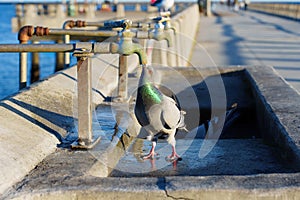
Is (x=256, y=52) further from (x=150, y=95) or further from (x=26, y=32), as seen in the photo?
(x=150, y=95)

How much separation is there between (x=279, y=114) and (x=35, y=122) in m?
2.72

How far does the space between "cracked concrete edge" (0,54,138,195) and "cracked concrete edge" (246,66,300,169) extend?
7.38 feet

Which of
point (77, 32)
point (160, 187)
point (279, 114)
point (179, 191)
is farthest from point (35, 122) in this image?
point (279, 114)

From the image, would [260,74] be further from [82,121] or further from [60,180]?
[60,180]

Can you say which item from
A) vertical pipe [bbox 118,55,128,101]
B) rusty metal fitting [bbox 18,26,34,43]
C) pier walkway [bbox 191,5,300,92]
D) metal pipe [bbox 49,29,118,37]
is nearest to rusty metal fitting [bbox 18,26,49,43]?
rusty metal fitting [bbox 18,26,34,43]

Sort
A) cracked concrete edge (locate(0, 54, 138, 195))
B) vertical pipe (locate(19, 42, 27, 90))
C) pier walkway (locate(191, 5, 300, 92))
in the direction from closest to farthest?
1. cracked concrete edge (locate(0, 54, 138, 195))
2. vertical pipe (locate(19, 42, 27, 90))
3. pier walkway (locate(191, 5, 300, 92))

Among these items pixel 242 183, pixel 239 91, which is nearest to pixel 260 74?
pixel 239 91

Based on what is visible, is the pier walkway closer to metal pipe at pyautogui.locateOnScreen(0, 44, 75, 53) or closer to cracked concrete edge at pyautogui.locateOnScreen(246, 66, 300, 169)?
cracked concrete edge at pyautogui.locateOnScreen(246, 66, 300, 169)

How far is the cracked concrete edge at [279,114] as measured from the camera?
16.2 ft

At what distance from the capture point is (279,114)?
5.79 meters

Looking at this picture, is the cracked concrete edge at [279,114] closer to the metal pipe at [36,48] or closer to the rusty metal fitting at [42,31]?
the metal pipe at [36,48]

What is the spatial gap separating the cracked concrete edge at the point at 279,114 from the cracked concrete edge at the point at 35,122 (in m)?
2.25

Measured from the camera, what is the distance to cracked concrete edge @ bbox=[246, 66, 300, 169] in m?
4.94

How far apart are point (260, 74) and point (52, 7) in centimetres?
5760
